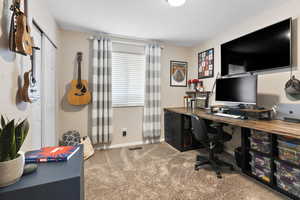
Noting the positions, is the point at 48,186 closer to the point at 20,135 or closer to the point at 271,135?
the point at 20,135

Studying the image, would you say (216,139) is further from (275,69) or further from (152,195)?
(275,69)

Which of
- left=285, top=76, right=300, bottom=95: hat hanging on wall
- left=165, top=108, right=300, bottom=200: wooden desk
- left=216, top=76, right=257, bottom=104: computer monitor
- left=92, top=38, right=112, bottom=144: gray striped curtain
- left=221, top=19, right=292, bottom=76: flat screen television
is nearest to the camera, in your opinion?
left=165, top=108, right=300, bottom=200: wooden desk

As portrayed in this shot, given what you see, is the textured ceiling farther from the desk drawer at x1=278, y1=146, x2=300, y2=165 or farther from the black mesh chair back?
the desk drawer at x1=278, y1=146, x2=300, y2=165

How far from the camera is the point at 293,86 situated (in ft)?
5.22

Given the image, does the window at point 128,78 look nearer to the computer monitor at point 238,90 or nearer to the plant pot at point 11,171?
the computer monitor at point 238,90

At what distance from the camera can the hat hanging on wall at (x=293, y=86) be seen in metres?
1.57

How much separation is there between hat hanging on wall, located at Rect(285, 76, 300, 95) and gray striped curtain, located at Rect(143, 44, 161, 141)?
2.03 metres

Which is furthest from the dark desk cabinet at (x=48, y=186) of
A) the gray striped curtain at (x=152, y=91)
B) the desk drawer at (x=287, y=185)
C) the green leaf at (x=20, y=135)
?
the gray striped curtain at (x=152, y=91)

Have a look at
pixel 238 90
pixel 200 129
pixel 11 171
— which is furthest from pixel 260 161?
pixel 11 171

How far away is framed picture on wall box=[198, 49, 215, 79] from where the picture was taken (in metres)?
2.80

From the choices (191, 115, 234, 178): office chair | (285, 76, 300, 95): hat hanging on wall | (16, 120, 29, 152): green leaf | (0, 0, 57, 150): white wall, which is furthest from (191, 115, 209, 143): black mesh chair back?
(0, 0, 57, 150): white wall

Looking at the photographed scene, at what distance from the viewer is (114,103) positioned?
2.82 meters

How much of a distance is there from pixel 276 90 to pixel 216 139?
104 cm

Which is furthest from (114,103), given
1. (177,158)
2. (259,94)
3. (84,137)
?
(259,94)
